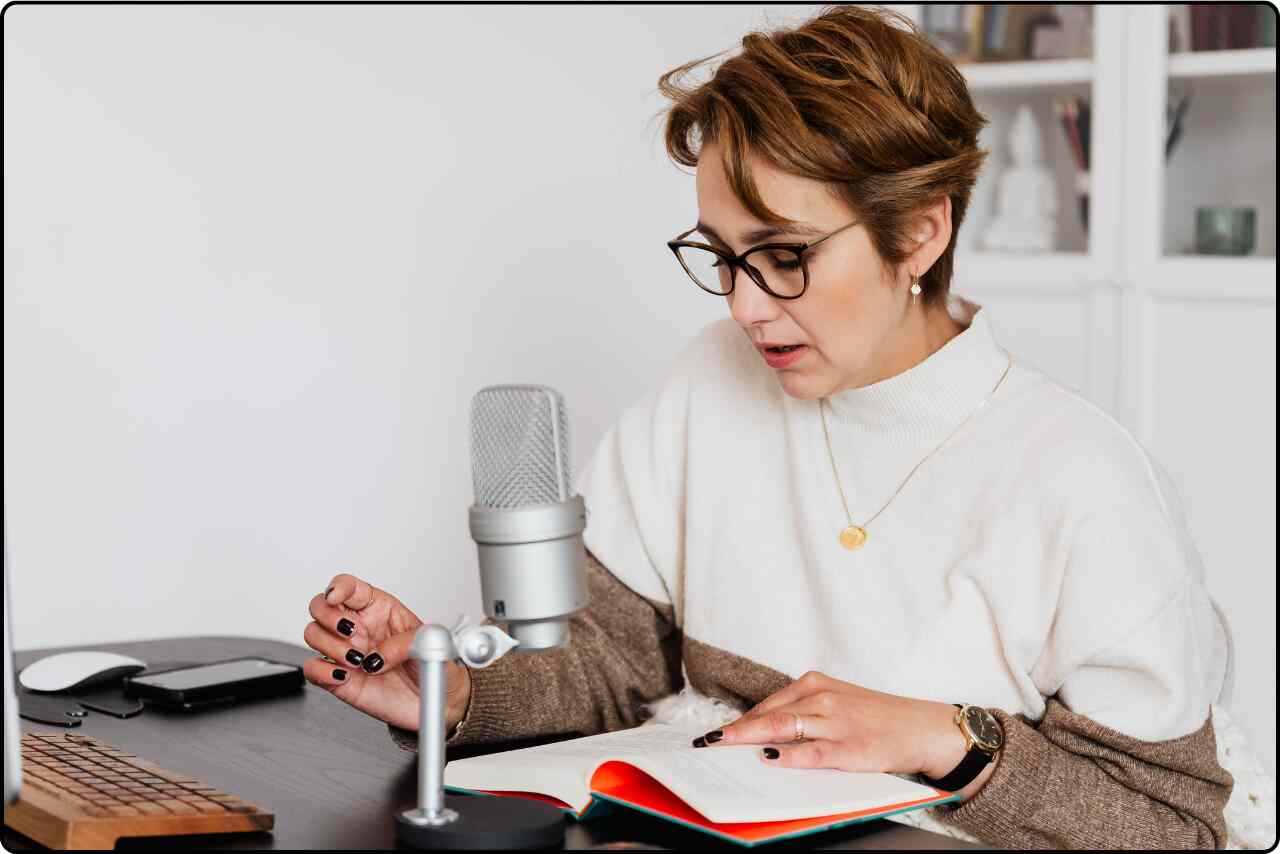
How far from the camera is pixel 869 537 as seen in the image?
164cm

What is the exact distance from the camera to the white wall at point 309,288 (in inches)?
88.5

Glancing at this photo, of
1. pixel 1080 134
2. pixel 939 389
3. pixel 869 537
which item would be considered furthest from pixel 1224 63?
pixel 869 537

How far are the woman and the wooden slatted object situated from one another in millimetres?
233

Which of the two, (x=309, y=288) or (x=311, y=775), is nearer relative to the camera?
(x=311, y=775)

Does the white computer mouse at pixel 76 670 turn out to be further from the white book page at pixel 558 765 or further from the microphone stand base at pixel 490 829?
the microphone stand base at pixel 490 829

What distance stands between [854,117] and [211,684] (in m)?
0.87

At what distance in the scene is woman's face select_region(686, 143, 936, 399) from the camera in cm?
155

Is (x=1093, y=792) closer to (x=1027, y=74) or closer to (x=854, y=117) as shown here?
(x=854, y=117)

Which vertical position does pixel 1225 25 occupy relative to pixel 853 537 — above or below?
above

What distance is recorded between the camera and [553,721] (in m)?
1.54

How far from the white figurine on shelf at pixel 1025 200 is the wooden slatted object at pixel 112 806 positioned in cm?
260

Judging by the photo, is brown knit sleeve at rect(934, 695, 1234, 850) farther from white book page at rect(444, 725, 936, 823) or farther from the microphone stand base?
the microphone stand base

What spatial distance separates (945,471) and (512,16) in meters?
1.51

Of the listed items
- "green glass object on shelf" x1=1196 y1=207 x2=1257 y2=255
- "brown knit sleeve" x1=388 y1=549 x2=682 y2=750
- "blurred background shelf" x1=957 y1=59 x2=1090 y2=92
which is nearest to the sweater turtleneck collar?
"brown knit sleeve" x1=388 y1=549 x2=682 y2=750
